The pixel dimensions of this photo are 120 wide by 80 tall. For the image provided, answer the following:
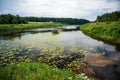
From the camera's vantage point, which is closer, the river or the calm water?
the river

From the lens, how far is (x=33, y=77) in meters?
10.1

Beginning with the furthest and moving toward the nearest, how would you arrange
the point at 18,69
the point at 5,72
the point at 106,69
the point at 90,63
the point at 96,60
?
the point at 96,60 < the point at 90,63 < the point at 106,69 < the point at 18,69 < the point at 5,72

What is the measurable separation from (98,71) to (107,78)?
1838 millimetres

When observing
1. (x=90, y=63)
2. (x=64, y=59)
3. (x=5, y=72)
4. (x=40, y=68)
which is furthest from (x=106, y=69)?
Answer: (x=5, y=72)

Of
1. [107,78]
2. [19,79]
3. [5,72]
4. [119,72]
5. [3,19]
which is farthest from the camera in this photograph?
[3,19]

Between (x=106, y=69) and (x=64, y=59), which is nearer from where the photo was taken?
(x=106, y=69)

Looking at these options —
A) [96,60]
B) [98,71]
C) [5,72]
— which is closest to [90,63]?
[96,60]

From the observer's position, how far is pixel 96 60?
60.8ft

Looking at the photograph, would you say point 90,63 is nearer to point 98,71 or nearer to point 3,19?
point 98,71

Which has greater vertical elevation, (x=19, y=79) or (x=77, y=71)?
(x=19, y=79)

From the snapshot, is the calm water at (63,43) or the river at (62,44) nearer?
the river at (62,44)

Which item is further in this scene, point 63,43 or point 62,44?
point 63,43

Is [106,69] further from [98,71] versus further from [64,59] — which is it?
[64,59]

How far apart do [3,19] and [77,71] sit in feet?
298
